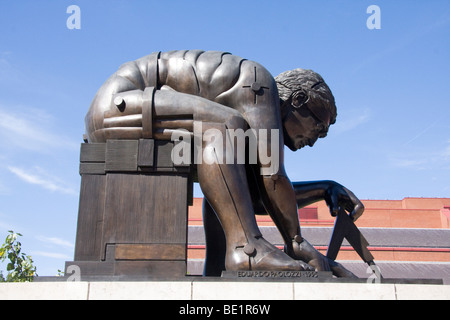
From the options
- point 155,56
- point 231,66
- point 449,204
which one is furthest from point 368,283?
point 449,204

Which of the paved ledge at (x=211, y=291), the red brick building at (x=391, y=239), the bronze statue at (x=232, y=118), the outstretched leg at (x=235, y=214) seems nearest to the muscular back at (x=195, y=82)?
the bronze statue at (x=232, y=118)

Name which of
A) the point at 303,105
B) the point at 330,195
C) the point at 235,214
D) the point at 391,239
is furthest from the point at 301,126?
the point at 391,239

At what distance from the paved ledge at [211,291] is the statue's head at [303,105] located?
6.87 feet

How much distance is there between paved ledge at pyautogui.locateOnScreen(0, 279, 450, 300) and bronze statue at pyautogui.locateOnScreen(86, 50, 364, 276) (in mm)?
484

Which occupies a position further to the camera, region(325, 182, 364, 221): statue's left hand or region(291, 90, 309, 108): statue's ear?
region(325, 182, 364, 221): statue's left hand

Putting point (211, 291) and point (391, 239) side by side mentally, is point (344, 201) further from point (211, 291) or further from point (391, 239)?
point (391, 239)

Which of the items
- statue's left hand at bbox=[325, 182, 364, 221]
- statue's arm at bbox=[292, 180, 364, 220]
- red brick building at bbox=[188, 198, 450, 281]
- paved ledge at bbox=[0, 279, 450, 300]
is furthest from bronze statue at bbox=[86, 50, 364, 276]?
red brick building at bbox=[188, 198, 450, 281]

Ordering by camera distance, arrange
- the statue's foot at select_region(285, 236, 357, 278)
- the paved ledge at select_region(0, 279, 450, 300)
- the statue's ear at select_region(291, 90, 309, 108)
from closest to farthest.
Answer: the paved ledge at select_region(0, 279, 450, 300) → the statue's foot at select_region(285, 236, 357, 278) → the statue's ear at select_region(291, 90, 309, 108)

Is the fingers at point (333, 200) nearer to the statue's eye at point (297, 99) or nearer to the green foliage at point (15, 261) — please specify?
the statue's eye at point (297, 99)

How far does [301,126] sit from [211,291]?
7.79 feet

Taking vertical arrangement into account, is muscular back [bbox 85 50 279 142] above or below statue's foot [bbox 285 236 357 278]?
above

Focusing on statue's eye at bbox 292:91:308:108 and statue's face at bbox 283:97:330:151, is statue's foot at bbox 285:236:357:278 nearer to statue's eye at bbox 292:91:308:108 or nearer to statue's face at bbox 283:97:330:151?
statue's face at bbox 283:97:330:151

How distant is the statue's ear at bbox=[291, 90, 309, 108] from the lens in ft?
17.2

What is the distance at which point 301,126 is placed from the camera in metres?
5.29
